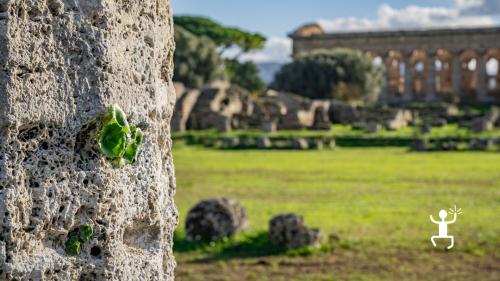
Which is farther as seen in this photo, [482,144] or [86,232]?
[482,144]

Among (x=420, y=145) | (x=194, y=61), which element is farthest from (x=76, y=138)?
(x=194, y=61)

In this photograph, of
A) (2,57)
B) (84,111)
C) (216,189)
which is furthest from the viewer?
(216,189)

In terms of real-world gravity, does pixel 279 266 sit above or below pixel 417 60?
below

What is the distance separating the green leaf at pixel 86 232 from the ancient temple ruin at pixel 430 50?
240ft

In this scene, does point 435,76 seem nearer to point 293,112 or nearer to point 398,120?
point 293,112

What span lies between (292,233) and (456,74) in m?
71.8

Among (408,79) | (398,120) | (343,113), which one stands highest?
(408,79)

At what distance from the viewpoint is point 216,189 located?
17.1 m

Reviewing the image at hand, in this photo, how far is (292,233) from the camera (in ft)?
34.1

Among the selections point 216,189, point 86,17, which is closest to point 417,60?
point 216,189

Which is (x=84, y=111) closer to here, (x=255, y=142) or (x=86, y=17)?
(x=86, y=17)

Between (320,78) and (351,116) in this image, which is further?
(320,78)

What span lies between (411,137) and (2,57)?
30033mm

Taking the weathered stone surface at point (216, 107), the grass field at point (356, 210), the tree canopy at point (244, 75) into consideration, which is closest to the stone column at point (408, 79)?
the tree canopy at point (244, 75)
